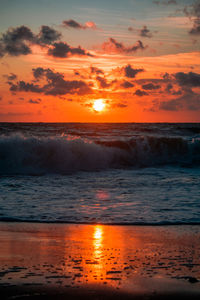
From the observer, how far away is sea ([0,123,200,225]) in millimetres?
7551

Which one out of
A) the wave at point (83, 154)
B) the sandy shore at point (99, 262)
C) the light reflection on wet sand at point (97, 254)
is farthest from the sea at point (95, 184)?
the sandy shore at point (99, 262)

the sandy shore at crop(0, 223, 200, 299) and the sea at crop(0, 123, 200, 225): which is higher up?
the sea at crop(0, 123, 200, 225)

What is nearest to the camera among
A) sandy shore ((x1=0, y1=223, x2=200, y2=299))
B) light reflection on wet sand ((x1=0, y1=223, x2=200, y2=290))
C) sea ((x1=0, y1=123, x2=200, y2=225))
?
sandy shore ((x1=0, y1=223, x2=200, y2=299))

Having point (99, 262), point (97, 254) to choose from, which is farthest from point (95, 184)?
point (99, 262)

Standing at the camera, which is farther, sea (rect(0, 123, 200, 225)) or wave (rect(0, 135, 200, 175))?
wave (rect(0, 135, 200, 175))

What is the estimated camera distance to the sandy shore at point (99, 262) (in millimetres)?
3578

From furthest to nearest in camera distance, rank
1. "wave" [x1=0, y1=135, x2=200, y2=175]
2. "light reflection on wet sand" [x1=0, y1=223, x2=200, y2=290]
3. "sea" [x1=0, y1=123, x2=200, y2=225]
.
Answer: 1. "wave" [x1=0, y1=135, x2=200, y2=175]
2. "sea" [x1=0, y1=123, x2=200, y2=225]
3. "light reflection on wet sand" [x1=0, y1=223, x2=200, y2=290]

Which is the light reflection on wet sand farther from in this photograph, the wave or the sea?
the wave

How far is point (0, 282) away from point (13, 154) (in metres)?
15.5

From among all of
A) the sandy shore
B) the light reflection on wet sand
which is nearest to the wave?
the light reflection on wet sand

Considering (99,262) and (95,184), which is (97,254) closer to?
(99,262)

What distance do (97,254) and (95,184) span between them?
7601 millimetres

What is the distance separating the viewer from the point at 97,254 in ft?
15.8

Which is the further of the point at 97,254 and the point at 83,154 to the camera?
the point at 83,154
